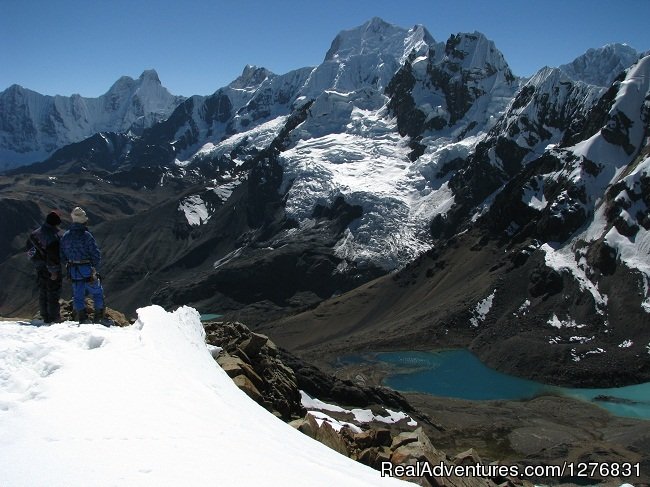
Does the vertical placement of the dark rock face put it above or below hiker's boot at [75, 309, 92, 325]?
below

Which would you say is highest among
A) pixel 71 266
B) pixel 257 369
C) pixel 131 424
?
pixel 71 266

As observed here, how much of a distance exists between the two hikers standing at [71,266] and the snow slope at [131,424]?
3.09 m

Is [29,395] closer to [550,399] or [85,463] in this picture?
[85,463]

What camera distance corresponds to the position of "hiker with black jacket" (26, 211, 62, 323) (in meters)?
25.1

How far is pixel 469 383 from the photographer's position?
483 ft

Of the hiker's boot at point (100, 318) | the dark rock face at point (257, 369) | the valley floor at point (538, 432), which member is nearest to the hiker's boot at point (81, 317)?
the hiker's boot at point (100, 318)

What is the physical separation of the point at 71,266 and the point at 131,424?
12873mm

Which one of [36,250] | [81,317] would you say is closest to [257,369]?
[81,317]

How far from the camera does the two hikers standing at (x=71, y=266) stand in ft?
81.7

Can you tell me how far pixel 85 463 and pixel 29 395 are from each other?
468 centimetres

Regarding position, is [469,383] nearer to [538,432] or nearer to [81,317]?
[538,432]

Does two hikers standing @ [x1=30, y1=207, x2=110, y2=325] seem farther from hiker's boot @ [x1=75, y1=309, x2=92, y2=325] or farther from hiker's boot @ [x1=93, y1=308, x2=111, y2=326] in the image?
hiker's boot @ [x1=93, y1=308, x2=111, y2=326]

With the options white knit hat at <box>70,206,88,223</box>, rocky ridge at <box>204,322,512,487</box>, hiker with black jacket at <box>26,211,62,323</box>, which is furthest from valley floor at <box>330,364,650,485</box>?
white knit hat at <box>70,206,88,223</box>

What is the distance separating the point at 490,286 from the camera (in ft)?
610
